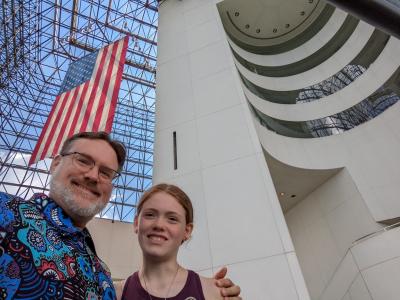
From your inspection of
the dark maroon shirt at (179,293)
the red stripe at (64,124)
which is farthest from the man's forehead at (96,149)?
the red stripe at (64,124)

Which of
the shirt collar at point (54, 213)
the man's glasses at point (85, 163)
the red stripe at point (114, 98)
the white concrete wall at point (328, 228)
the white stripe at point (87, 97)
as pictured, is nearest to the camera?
the shirt collar at point (54, 213)

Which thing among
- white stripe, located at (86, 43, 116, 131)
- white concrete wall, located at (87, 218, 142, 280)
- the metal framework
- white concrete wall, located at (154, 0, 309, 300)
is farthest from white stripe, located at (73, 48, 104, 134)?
the metal framework

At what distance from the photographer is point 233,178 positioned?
6613 mm

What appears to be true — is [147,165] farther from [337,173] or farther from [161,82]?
[337,173]

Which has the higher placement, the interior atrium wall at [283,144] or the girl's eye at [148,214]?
the interior atrium wall at [283,144]

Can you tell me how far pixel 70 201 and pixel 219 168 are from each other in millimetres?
5731

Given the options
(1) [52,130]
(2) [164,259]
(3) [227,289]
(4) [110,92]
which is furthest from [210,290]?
(1) [52,130]

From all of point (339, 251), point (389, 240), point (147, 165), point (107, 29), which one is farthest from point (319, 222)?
point (107, 29)

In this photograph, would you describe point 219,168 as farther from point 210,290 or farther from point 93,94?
point 210,290

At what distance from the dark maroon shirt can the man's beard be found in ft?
1.74

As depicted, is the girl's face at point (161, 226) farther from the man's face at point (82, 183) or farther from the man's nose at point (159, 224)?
the man's face at point (82, 183)

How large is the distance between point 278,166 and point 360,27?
9643mm

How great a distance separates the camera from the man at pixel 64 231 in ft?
3.14

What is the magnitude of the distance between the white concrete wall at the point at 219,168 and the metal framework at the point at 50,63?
43.7 ft
